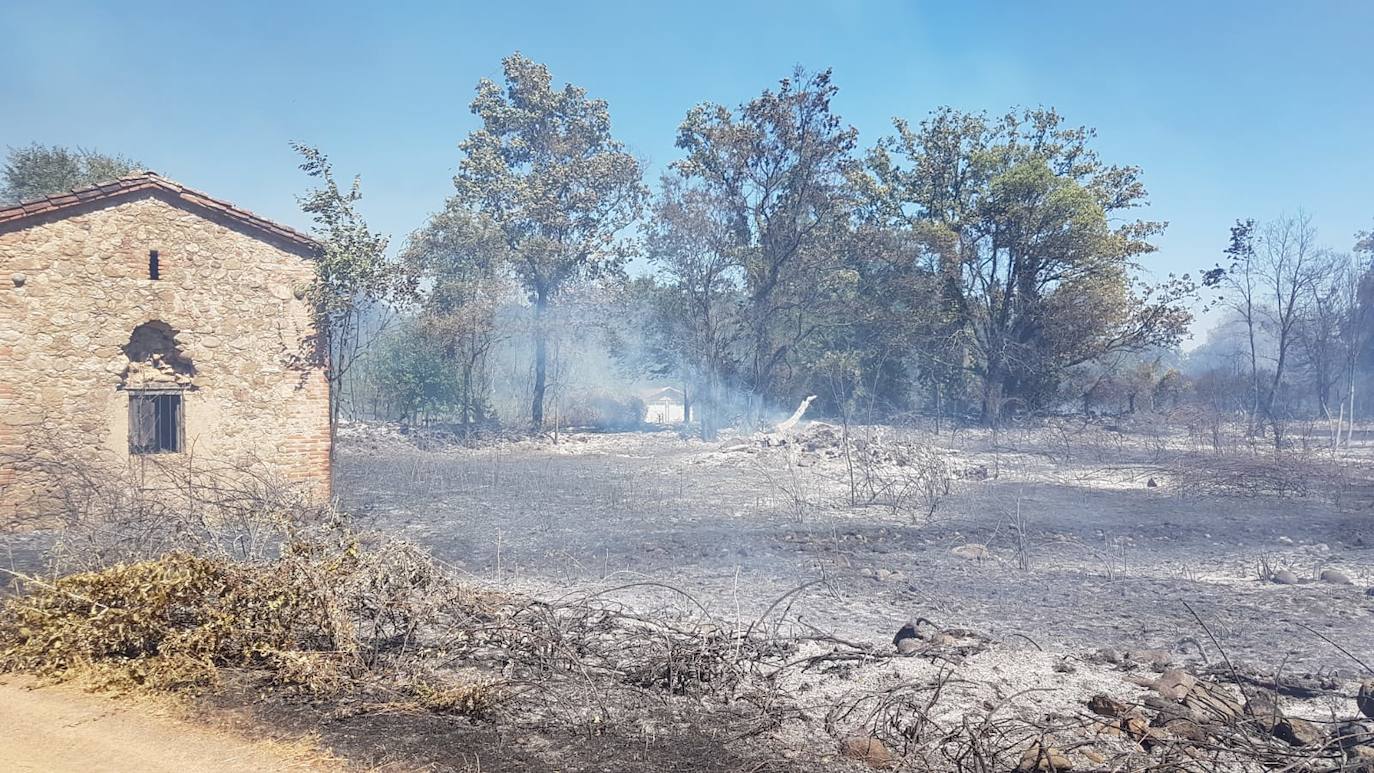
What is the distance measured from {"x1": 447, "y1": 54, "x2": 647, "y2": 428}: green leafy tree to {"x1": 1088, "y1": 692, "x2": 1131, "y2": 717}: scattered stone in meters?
25.2

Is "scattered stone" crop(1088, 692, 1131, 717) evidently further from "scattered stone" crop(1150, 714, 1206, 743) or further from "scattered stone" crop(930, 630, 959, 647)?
"scattered stone" crop(930, 630, 959, 647)

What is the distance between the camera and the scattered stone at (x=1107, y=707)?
521 centimetres

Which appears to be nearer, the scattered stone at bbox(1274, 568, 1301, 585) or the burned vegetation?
the burned vegetation

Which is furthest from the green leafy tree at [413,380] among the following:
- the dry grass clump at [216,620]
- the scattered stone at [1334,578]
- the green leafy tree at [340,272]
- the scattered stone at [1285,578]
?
the scattered stone at [1334,578]

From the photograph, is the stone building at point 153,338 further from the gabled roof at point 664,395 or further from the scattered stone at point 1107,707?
the gabled roof at point 664,395

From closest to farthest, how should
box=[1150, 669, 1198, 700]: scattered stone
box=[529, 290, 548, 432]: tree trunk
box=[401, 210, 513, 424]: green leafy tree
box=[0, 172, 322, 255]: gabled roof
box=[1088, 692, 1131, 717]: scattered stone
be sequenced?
1. box=[1088, 692, 1131, 717]: scattered stone
2. box=[1150, 669, 1198, 700]: scattered stone
3. box=[0, 172, 322, 255]: gabled roof
4. box=[401, 210, 513, 424]: green leafy tree
5. box=[529, 290, 548, 432]: tree trunk

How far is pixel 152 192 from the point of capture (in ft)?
39.8

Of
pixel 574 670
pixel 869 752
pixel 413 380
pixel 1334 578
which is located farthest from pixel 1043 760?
pixel 413 380

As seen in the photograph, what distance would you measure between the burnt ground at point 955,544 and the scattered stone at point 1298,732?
1.43 meters

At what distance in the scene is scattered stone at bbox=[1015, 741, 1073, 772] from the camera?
4.40 meters

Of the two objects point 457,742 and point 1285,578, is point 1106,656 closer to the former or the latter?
point 1285,578

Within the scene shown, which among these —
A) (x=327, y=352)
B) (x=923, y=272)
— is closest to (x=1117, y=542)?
(x=327, y=352)

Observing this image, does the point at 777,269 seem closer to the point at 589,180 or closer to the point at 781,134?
the point at 781,134

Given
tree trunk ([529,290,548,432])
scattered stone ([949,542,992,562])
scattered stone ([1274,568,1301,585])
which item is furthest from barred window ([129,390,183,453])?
tree trunk ([529,290,548,432])
